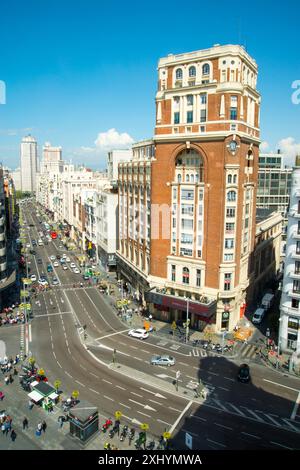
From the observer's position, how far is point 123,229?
96.1 metres

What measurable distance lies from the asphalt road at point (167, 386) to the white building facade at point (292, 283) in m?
7.49

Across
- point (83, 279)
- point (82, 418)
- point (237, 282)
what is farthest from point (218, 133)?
point (83, 279)

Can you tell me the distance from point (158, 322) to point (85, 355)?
20.0 meters

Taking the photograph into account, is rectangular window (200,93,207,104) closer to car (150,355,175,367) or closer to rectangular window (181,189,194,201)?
rectangular window (181,189,194,201)

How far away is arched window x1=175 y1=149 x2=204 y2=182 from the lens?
7050 cm

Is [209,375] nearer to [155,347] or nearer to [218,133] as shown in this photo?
[155,347]

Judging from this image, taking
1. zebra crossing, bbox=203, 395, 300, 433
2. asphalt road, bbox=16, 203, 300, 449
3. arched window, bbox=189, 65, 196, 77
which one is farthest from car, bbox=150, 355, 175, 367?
arched window, bbox=189, 65, 196, 77

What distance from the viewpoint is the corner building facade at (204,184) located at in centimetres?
6644

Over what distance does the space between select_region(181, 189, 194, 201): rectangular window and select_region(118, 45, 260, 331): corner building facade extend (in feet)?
0.65

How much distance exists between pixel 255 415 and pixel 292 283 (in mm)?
23409

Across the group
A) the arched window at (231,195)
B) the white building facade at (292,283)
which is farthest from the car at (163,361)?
the arched window at (231,195)

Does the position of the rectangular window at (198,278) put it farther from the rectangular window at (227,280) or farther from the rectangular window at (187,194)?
the rectangular window at (187,194)

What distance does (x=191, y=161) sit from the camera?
71.7 meters

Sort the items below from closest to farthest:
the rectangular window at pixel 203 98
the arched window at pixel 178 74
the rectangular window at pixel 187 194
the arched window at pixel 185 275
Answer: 1. the rectangular window at pixel 203 98
2. the rectangular window at pixel 187 194
3. the arched window at pixel 178 74
4. the arched window at pixel 185 275
